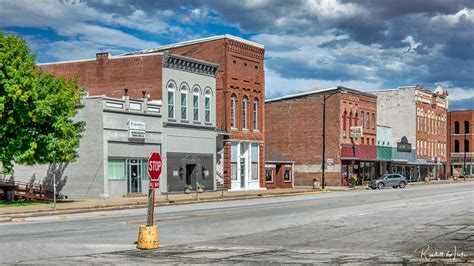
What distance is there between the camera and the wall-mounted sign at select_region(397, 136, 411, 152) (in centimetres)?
9244

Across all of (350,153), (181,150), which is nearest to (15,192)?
(181,150)

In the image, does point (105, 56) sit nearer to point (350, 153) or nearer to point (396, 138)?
point (350, 153)

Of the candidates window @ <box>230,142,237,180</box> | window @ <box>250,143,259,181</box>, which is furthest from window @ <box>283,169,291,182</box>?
window @ <box>230,142,237,180</box>

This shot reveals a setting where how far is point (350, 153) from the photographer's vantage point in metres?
78.1

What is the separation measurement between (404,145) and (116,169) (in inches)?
2285

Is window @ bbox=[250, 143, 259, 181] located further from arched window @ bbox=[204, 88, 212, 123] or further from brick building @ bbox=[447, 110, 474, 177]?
brick building @ bbox=[447, 110, 474, 177]

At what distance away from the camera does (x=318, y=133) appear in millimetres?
76812

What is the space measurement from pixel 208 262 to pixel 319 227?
9.48m

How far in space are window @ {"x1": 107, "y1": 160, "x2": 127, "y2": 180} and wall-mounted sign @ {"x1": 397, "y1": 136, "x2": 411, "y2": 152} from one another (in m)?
55.2

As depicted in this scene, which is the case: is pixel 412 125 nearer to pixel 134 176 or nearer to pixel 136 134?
pixel 136 134

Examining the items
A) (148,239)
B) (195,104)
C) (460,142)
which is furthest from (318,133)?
(148,239)

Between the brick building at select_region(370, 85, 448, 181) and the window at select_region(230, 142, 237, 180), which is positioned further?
the brick building at select_region(370, 85, 448, 181)

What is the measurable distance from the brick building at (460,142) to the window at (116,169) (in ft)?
304

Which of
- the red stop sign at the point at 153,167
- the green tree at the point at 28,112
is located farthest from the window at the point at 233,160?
the red stop sign at the point at 153,167
